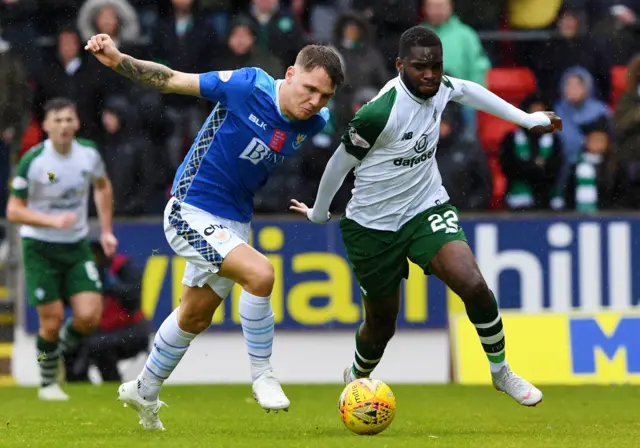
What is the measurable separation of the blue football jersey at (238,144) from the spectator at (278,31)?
6909 millimetres

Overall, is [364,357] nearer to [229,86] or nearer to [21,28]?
[229,86]

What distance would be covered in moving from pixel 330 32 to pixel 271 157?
303 inches

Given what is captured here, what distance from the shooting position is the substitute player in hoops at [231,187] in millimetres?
7789

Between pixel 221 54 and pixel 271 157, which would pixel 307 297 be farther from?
pixel 271 157

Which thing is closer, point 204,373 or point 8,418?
point 8,418

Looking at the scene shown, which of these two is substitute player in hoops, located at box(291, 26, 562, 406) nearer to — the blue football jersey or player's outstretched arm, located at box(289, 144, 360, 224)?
player's outstretched arm, located at box(289, 144, 360, 224)

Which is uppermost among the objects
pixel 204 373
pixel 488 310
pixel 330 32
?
pixel 330 32

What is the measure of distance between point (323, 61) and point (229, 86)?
582mm

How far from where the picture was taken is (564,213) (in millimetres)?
14312

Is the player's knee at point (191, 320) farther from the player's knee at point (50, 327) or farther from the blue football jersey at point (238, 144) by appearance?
the player's knee at point (50, 327)

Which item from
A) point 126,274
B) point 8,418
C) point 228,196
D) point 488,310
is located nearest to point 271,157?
point 228,196

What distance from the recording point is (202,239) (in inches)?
312

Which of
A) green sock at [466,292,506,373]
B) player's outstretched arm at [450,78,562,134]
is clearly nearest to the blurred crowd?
player's outstretched arm at [450,78,562,134]

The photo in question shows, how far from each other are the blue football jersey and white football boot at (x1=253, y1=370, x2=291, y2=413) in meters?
1.00
